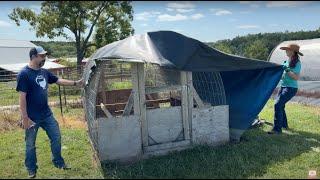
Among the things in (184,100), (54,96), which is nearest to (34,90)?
(184,100)

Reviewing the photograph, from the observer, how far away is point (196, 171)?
6.46m

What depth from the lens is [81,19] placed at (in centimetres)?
2788

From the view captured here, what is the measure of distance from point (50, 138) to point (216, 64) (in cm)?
302

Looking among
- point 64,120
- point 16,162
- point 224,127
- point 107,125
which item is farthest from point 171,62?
point 64,120

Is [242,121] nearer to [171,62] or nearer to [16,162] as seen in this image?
[171,62]

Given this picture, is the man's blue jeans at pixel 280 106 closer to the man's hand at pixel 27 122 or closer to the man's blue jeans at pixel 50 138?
the man's blue jeans at pixel 50 138

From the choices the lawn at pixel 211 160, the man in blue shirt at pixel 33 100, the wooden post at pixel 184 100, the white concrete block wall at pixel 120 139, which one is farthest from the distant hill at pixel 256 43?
the man in blue shirt at pixel 33 100

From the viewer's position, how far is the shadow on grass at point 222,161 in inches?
252

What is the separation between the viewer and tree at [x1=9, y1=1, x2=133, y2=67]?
88.1 feet

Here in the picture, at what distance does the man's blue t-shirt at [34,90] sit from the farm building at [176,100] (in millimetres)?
930

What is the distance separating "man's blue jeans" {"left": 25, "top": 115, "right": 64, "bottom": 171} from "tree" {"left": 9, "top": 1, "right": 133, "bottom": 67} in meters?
19.7

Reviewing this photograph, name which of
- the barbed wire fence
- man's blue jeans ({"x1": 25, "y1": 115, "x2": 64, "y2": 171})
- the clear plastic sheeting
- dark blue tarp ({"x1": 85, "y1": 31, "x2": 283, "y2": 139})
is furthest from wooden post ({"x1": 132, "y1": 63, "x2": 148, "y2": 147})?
the clear plastic sheeting

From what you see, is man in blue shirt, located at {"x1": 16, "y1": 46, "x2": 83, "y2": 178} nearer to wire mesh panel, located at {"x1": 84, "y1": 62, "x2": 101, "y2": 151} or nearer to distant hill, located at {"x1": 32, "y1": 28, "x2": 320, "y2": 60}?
wire mesh panel, located at {"x1": 84, "y1": 62, "x2": 101, "y2": 151}

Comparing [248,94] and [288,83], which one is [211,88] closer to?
[248,94]
